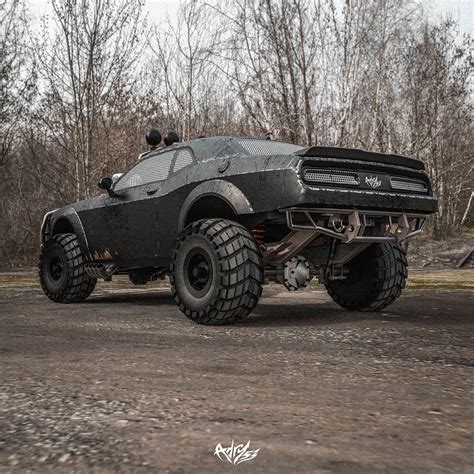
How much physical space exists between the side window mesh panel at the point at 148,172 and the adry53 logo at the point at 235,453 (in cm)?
414

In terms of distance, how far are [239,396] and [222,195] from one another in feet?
8.17

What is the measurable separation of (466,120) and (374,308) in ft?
61.0

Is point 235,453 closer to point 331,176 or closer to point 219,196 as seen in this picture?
point 331,176

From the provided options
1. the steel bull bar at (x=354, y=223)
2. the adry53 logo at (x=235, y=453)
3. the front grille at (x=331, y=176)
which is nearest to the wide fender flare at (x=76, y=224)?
the steel bull bar at (x=354, y=223)

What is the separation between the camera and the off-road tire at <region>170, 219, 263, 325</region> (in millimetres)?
4441

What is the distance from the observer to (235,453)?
1.69m

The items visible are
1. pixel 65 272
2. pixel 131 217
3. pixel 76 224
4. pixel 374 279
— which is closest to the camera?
pixel 374 279

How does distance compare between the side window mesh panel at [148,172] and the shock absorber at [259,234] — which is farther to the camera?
the side window mesh panel at [148,172]

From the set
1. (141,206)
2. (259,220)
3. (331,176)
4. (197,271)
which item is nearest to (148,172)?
(141,206)

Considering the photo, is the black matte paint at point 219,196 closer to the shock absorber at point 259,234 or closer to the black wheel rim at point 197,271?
the shock absorber at point 259,234

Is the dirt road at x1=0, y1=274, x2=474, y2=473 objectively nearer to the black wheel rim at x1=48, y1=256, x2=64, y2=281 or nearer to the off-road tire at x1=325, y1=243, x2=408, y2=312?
the off-road tire at x1=325, y1=243, x2=408, y2=312

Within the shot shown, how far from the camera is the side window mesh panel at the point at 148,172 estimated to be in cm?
573

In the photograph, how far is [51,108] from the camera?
14555 mm

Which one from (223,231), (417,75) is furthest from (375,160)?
(417,75)
